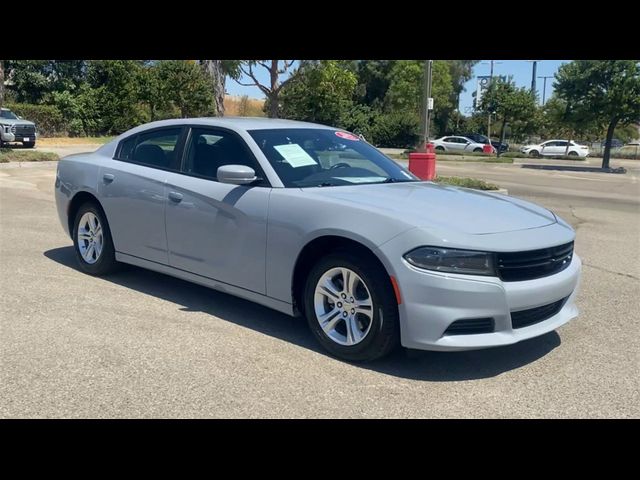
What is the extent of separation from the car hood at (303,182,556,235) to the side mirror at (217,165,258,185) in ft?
1.60

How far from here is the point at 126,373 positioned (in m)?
3.91

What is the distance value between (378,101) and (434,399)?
5707 centimetres

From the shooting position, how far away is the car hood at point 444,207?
394 centimetres

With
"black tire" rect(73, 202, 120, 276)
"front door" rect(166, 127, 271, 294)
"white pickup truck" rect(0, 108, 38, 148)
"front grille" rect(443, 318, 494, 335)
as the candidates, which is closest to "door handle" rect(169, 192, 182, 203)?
"front door" rect(166, 127, 271, 294)

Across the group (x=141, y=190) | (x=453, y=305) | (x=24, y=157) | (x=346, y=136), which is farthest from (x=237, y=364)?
(x=24, y=157)

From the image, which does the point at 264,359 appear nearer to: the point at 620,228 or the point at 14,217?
the point at 14,217

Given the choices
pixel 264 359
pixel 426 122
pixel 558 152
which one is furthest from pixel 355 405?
pixel 558 152

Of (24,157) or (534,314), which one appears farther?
(24,157)

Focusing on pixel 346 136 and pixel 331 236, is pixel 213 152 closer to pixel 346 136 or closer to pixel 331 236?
pixel 346 136

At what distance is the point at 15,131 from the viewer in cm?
2502

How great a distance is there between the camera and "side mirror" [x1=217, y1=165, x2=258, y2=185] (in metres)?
4.57

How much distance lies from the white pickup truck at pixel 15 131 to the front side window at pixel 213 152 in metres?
21.9

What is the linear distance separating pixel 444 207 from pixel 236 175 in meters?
1.50

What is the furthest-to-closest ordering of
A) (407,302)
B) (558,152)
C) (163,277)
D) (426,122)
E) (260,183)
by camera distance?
(558,152), (426,122), (163,277), (260,183), (407,302)
